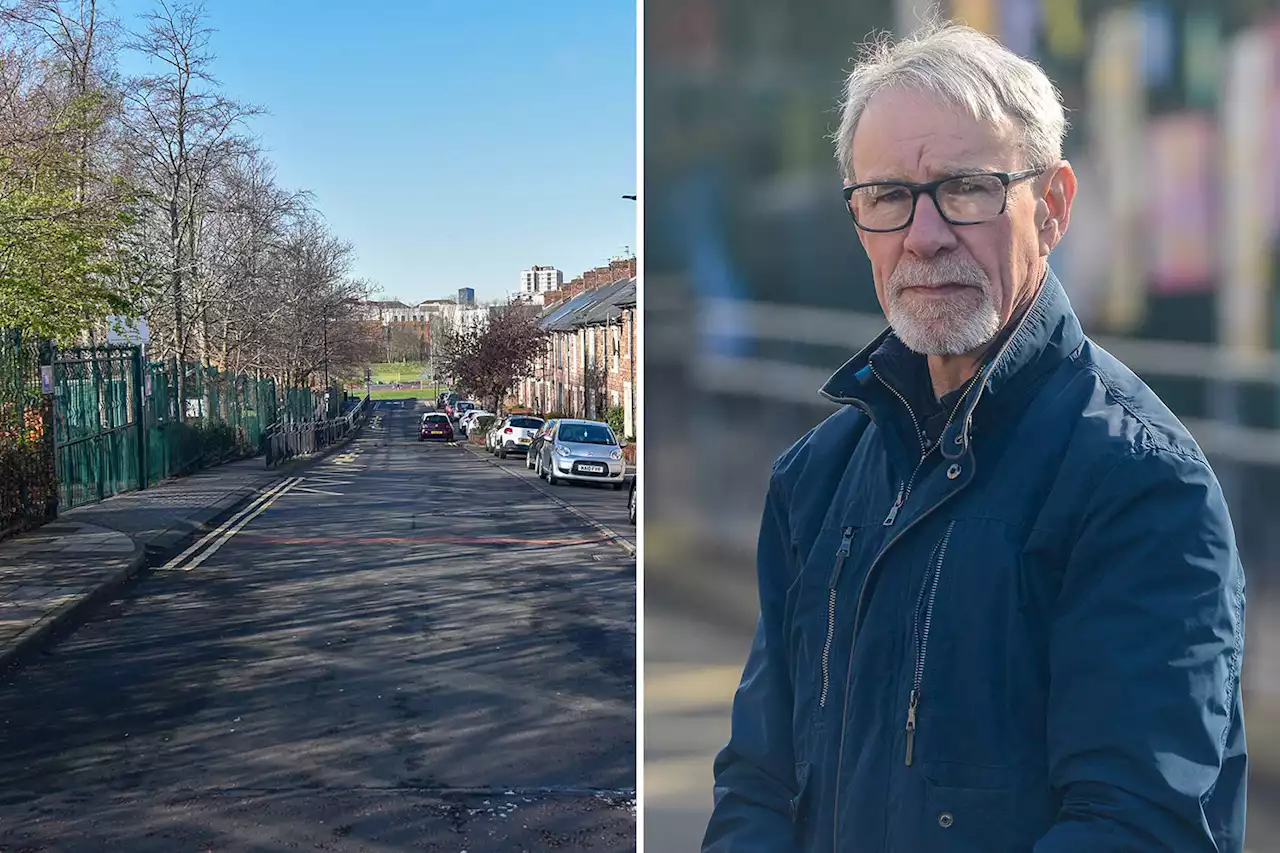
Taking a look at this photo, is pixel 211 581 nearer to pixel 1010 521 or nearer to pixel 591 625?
pixel 591 625

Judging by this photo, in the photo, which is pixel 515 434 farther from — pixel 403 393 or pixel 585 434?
pixel 403 393

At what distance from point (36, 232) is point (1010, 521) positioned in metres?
13.5

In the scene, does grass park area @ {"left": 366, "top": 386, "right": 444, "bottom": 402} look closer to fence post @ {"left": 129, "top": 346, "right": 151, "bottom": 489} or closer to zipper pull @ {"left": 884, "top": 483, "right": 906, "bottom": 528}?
fence post @ {"left": 129, "top": 346, "right": 151, "bottom": 489}

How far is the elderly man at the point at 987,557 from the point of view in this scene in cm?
189

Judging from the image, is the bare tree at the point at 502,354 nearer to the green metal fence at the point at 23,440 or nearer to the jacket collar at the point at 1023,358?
the green metal fence at the point at 23,440

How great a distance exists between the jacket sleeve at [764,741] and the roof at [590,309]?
34.7m

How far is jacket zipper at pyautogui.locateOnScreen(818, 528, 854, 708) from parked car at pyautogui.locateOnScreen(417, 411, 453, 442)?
4904cm

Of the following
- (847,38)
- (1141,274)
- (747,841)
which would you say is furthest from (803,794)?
(847,38)

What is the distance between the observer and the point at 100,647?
28.9ft

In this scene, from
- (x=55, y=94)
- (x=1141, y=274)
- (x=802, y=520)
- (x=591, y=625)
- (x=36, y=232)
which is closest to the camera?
(x=1141, y=274)

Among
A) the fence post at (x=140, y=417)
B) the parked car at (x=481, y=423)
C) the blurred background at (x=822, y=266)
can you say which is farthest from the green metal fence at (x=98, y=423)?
the parked car at (x=481, y=423)

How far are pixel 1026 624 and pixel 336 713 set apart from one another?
5.64 m

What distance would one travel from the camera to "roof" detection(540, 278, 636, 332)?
4206 centimetres

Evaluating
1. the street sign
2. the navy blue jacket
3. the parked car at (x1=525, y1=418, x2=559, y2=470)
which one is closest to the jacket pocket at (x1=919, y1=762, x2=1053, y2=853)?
the navy blue jacket
